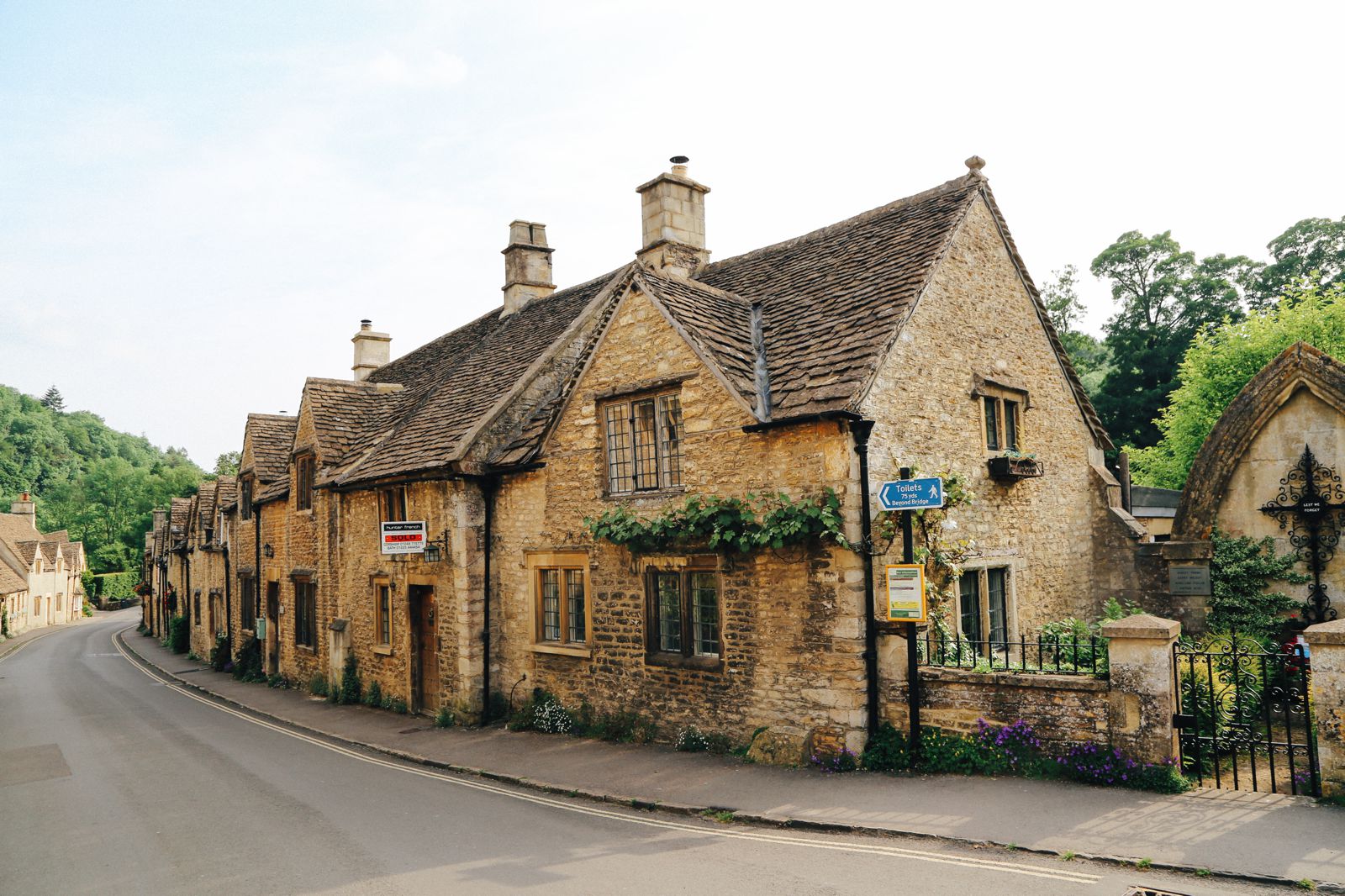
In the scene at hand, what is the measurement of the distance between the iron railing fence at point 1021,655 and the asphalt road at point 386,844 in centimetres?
171

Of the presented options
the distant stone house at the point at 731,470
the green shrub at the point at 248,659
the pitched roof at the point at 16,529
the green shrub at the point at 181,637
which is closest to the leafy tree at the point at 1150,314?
the distant stone house at the point at 731,470

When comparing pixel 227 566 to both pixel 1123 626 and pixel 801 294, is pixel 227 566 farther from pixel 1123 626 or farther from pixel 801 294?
pixel 1123 626

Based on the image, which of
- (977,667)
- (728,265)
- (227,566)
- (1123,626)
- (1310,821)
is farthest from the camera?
(227,566)

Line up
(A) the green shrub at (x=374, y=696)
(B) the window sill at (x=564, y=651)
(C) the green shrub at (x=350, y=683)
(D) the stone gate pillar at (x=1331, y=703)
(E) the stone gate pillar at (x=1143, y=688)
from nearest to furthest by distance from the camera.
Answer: (D) the stone gate pillar at (x=1331, y=703) → (E) the stone gate pillar at (x=1143, y=688) → (B) the window sill at (x=564, y=651) → (A) the green shrub at (x=374, y=696) → (C) the green shrub at (x=350, y=683)

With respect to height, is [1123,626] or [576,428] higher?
[576,428]

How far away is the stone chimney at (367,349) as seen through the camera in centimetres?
3183

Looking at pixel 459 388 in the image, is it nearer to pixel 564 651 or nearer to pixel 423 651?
pixel 423 651

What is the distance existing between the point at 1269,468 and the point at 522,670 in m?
12.3

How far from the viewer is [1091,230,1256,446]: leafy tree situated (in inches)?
1694

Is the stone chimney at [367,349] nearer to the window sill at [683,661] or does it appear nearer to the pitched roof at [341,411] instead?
the pitched roof at [341,411]

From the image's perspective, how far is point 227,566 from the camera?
31094mm

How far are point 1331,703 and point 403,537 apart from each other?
43.5 feet

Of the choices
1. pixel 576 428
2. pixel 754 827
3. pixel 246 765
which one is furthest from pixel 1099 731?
pixel 246 765

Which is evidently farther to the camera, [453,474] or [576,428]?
[453,474]
